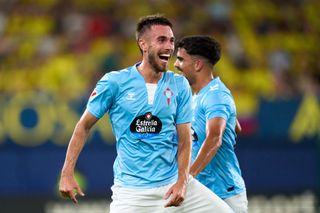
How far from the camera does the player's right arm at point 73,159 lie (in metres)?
6.29

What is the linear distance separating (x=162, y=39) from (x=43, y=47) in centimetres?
769

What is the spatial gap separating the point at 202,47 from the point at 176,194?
181 cm

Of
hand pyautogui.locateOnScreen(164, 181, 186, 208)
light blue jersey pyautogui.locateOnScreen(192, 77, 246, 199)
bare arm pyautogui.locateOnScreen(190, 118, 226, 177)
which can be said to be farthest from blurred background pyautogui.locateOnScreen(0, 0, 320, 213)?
hand pyautogui.locateOnScreen(164, 181, 186, 208)

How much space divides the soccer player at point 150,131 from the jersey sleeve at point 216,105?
0.57 m

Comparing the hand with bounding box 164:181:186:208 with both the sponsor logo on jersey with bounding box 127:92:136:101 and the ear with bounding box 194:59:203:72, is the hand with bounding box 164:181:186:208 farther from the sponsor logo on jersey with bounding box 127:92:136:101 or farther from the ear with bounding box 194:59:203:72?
the ear with bounding box 194:59:203:72

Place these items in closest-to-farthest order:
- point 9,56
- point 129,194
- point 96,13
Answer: point 129,194 → point 9,56 → point 96,13

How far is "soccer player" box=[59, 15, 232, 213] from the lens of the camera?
6.58 m

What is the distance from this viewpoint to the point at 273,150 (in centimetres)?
1198

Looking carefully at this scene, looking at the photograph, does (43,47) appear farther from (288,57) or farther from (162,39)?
(162,39)

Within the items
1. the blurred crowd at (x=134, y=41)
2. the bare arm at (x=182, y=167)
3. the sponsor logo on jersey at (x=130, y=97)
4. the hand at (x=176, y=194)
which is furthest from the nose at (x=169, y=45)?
the blurred crowd at (x=134, y=41)

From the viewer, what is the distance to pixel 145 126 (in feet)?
21.7

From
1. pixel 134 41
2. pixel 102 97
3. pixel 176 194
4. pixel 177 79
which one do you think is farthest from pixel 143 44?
pixel 134 41

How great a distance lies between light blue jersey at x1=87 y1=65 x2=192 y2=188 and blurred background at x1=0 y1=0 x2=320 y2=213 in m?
4.75

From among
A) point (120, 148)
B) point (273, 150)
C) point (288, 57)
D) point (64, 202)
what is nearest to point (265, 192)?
point (273, 150)
